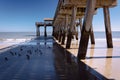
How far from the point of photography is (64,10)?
84.5 feet

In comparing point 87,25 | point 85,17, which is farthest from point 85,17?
point 87,25

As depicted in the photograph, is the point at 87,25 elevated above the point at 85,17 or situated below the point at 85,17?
below

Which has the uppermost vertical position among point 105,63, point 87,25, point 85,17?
point 85,17

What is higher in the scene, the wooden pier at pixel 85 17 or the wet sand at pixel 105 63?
the wooden pier at pixel 85 17

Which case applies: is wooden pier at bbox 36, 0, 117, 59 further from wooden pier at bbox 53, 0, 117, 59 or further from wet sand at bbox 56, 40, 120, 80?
wet sand at bbox 56, 40, 120, 80

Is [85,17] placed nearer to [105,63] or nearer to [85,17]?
[85,17]

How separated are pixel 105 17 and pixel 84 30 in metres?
7.90

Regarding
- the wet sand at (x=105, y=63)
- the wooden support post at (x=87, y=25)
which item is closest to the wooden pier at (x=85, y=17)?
the wooden support post at (x=87, y=25)

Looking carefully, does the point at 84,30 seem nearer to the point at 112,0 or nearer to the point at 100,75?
the point at 100,75

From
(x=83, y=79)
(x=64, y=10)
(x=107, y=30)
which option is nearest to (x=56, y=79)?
(x=83, y=79)

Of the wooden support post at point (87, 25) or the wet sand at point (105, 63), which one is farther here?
the wooden support post at point (87, 25)

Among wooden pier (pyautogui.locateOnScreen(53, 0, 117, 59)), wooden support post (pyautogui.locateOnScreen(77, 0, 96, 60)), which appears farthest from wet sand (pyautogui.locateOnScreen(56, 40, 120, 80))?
wooden pier (pyautogui.locateOnScreen(53, 0, 117, 59))

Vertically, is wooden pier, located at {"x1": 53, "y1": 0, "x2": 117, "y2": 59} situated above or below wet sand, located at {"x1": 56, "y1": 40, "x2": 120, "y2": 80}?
above

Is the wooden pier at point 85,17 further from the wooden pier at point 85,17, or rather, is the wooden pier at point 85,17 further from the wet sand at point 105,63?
the wet sand at point 105,63
